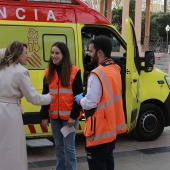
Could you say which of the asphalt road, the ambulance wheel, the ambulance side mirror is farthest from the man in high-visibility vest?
the ambulance wheel

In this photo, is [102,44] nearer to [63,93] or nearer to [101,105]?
[101,105]

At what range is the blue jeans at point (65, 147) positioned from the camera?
423 cm

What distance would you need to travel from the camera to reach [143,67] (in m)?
6.57

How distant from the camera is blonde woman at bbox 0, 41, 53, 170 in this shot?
3699 mm

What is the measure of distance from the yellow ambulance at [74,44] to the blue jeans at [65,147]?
1586 millimetres

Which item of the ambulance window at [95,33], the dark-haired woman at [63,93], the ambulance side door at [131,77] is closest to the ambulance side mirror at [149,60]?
the ambulance side door at [131,77]

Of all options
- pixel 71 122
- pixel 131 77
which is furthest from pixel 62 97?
pixel 131 77

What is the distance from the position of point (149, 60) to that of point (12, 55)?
3287 millimetres

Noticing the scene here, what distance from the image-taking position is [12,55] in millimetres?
3752

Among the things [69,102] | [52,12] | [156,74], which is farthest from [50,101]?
[156,74]

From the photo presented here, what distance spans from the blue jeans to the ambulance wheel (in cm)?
281

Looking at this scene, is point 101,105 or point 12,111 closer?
point 101,105

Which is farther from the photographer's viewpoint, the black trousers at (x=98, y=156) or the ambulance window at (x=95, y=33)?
the ambulance window at (x=95, y=33)

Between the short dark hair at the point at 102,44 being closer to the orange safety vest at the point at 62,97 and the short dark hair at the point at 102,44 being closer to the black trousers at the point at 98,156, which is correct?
the orange safety vest at the point at 62,97
